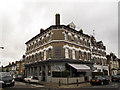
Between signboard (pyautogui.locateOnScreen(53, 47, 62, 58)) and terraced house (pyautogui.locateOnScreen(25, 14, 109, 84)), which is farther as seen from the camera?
signboard (pyautogui.locateOnScreen(53, 47, 62, 58))

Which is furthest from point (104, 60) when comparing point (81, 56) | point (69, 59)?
point (69, 59)

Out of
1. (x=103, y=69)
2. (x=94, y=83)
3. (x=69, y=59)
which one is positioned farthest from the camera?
(x=103, y=69)

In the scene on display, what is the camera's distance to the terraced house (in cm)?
2311

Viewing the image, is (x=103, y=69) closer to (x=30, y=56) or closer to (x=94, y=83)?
(x=94, y=83)

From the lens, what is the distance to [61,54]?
23641 mm

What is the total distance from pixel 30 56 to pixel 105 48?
24709 millimetres

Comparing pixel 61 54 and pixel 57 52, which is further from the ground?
pixel 57 52

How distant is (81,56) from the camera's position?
27.8 m

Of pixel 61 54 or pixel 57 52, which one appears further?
pixel 57 52

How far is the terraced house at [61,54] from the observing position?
23.1 m

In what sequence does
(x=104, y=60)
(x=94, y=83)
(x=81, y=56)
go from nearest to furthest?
(x=94, y=83), (x=81, y=56), (x=104, y=60)

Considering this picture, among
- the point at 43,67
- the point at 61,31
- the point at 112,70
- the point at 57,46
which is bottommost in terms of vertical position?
the point at 112,70

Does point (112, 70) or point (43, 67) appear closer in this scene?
point (43, 67)

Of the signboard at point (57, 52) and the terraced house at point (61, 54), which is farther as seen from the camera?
the signboard at point (57, 52)
